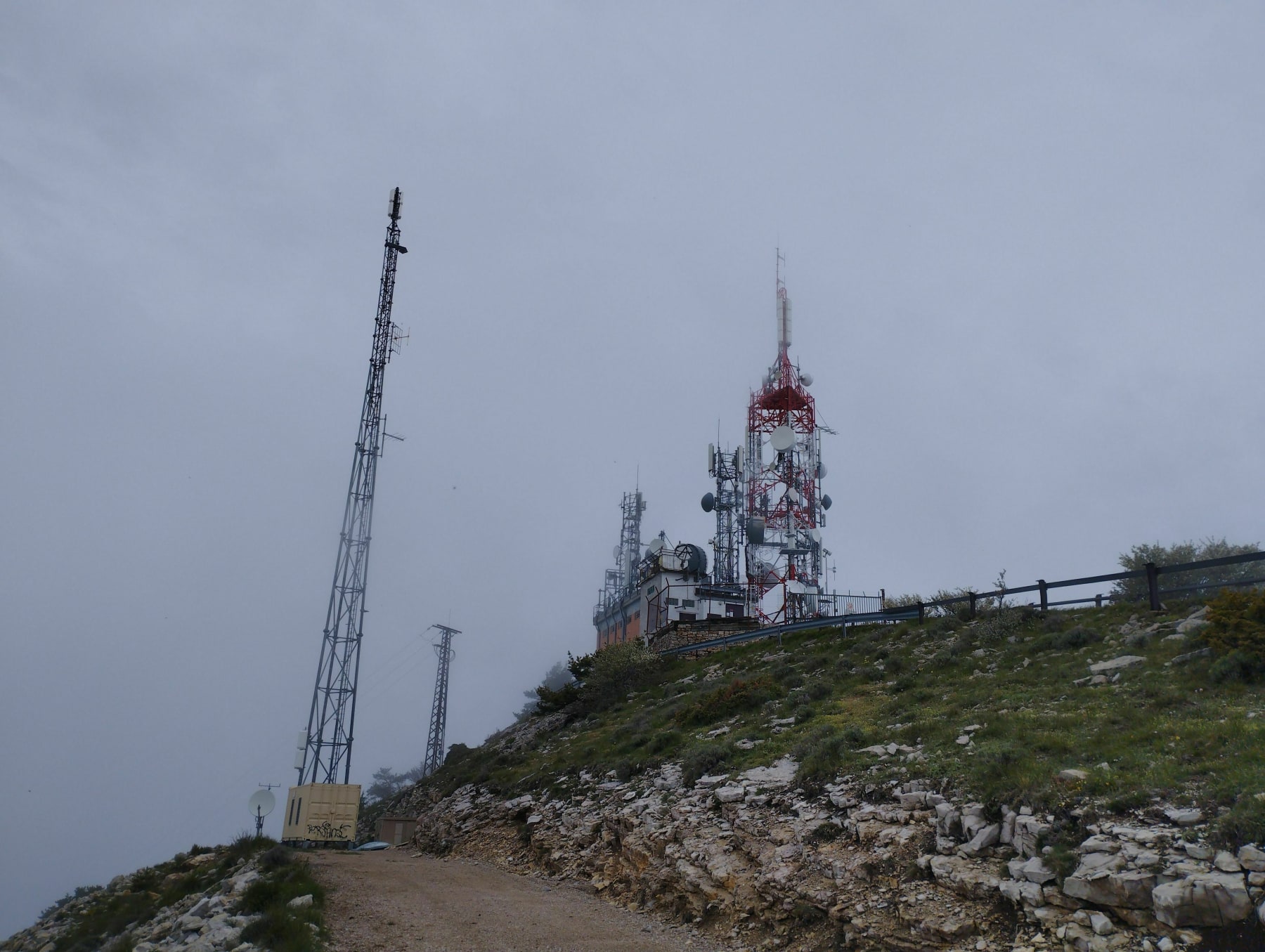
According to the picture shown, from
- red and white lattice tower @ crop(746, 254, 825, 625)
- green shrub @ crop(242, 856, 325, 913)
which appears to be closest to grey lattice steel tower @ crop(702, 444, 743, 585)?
red and white lattice tower @ crop(746, 254, 825, 625)

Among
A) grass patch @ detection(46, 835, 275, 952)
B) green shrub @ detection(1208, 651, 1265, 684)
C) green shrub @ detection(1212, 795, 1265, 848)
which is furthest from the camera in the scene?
grass patch @ detection(46, 835, 275, 952)

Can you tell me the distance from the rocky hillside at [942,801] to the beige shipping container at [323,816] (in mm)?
3454

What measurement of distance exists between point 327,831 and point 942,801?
22751mm

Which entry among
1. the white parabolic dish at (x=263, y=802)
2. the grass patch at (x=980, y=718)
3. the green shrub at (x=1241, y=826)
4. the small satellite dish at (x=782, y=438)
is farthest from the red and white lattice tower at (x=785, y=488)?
the green shrub at (x=1241, y=826)

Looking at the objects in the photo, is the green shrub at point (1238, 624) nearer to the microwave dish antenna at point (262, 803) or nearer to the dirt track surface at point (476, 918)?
the dirt track surface at point (476, 918)

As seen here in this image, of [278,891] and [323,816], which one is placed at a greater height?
[323,816]

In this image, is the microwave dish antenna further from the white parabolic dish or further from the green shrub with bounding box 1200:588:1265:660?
the green shrub with bounding box 1200:588:1265:660

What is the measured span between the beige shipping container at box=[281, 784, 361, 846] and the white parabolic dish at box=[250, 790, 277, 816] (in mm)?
669

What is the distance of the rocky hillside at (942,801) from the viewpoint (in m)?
9.07

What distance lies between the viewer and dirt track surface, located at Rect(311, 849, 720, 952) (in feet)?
43.4

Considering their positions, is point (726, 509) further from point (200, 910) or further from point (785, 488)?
point (200, 910)

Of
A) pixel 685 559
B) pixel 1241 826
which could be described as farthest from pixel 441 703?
pixel 1241 826

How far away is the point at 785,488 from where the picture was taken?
50.1m

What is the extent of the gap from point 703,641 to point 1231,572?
806 inches
